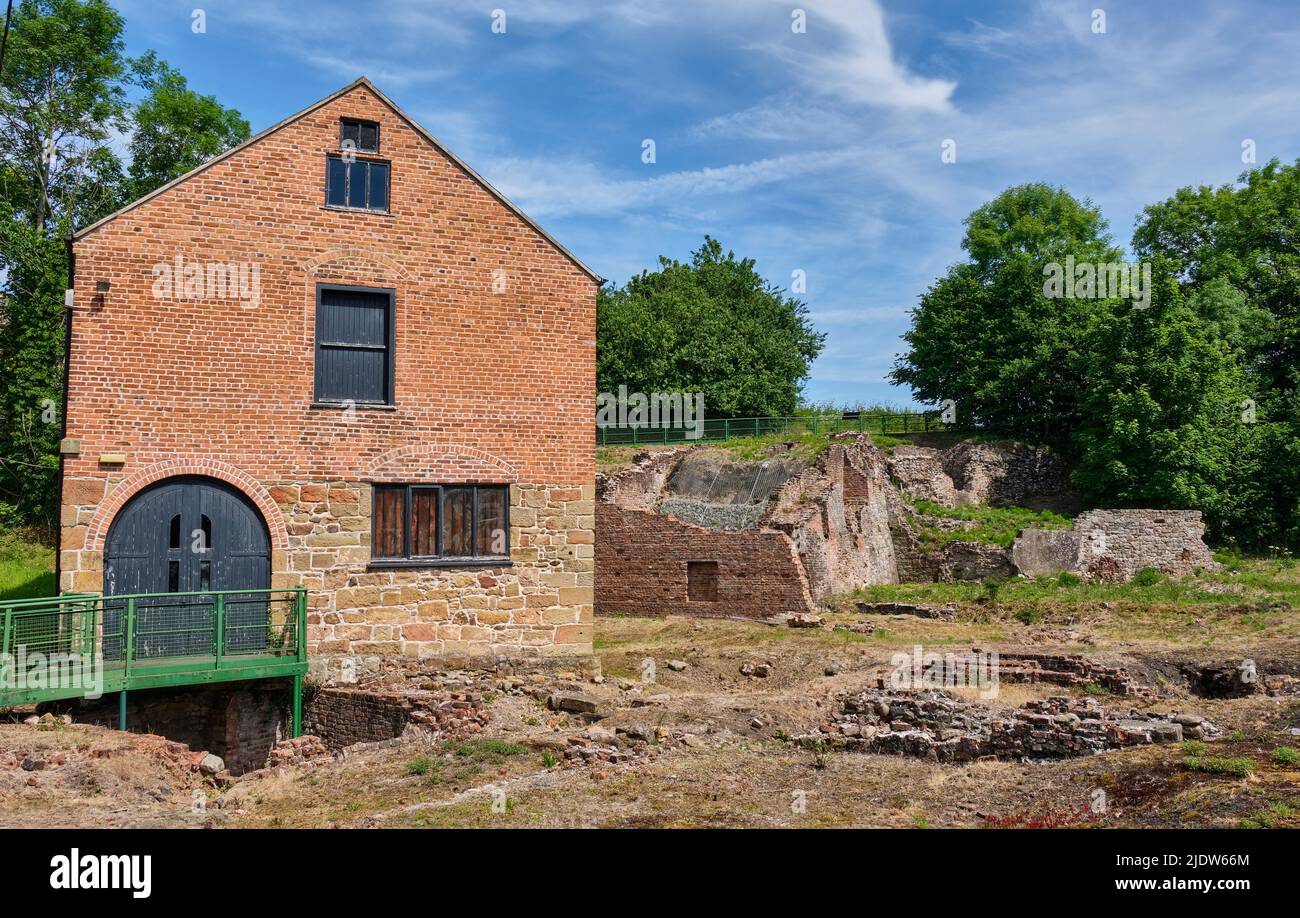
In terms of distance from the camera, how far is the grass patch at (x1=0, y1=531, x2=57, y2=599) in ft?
83.7

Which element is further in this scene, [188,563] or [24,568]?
[24,568]

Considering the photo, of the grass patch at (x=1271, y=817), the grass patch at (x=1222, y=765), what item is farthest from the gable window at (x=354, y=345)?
the grass patch at (x=1271, y=817)

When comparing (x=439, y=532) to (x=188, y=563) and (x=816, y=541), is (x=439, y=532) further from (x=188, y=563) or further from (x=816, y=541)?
(x=816, y=541)

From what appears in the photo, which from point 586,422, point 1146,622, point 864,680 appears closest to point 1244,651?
point 1146,622

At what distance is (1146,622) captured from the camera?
80.1 ft

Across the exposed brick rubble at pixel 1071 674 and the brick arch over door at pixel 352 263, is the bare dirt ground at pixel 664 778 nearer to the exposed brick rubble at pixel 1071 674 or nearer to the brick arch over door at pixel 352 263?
the exposed brick rubble at pixel 1071 674

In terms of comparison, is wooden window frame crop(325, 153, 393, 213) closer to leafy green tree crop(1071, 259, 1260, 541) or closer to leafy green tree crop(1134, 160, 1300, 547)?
leafy green tree crop(1071, 259, 1260, 541)

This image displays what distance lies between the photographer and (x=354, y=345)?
16.9m

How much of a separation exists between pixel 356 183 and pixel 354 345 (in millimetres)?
2818
